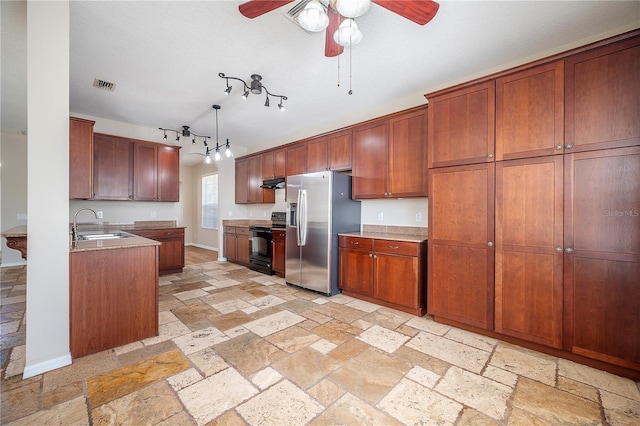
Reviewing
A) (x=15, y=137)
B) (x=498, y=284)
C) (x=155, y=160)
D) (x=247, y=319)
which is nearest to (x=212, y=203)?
(x=155, y=160)

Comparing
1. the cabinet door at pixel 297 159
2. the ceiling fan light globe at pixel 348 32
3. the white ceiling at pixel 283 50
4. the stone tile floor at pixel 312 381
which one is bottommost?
the stone tile floor at pixel 312 381

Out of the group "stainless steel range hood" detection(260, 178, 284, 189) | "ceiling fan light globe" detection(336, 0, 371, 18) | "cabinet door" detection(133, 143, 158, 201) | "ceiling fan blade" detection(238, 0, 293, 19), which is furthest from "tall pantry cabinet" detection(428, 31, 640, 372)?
"cabinet door" detection(133, 143, 158, 201)

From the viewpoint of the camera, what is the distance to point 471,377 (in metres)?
1.97

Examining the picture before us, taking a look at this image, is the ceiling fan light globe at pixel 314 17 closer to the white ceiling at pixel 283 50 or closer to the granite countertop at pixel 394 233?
the white ceiling at pixel 283 50

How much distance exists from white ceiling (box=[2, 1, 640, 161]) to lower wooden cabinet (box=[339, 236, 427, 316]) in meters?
1.99

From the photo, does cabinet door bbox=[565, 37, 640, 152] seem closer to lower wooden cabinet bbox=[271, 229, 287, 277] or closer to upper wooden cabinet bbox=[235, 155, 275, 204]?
Result: lower wooden cabinet bbox=[271, 229, 287, 277]

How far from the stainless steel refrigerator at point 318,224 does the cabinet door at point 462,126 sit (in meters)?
1.38

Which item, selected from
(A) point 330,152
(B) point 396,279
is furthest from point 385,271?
(A) point 330,152

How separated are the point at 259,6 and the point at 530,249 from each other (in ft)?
9.16

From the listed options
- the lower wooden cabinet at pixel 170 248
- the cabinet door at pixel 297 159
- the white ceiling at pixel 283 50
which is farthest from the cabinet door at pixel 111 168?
the cabinet door at pixel 297 159

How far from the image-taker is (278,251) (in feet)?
15.9

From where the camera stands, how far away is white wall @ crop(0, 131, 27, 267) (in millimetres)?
5238

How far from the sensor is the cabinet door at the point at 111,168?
4457mm

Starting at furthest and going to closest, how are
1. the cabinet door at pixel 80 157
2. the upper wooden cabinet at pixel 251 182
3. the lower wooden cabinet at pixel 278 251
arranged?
the upper wooden cabinet at pixel 251 182, the lower wooden cabinet at pixel 278 251, the cabinet door at pixel 80 157
